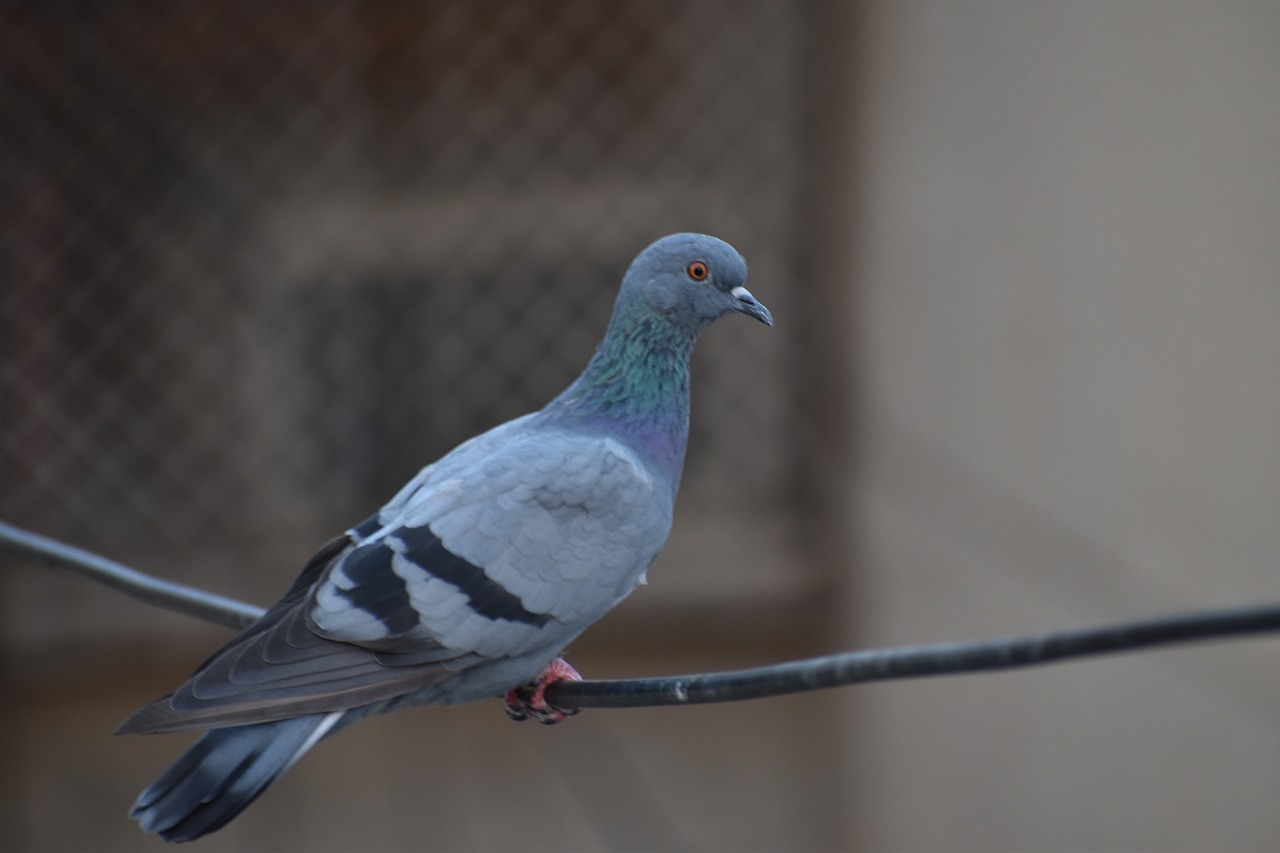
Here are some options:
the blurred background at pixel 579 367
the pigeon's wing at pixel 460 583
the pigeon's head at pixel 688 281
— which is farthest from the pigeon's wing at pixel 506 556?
the blurred background at pixel 579 367

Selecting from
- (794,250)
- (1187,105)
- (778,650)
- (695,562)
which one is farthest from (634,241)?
(1187,105)

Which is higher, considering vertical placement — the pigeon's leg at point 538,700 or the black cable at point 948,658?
the black cable at point 948,658

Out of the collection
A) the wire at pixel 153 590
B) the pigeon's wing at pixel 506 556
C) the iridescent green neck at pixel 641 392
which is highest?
the iridescent green neck at pixel 641 392

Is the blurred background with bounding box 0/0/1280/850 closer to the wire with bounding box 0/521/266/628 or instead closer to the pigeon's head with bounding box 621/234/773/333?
the pigeon's head with bounding box 621/234/773/333

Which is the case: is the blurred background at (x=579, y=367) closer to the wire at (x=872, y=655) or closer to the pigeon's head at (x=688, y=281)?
the pigeon's head at (x=688, y=281)

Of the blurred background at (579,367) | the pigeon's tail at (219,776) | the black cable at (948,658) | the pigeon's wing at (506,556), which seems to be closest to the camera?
the black cable at (948,658)

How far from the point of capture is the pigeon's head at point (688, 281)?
251 centimetres

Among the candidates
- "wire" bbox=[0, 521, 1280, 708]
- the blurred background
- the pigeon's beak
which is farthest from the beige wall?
"wire" bbox=[0, 521, 1280, 708]

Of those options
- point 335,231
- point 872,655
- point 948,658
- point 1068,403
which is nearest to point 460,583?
point 872,655

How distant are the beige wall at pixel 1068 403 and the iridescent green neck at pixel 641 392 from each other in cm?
191

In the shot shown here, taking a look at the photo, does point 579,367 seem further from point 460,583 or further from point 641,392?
point 460,583

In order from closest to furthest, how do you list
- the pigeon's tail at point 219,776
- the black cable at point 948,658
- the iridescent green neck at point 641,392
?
the black cable at point 948,658 → the pigeon's tail at point 219,776 → the iridescent green neck at point 641,392

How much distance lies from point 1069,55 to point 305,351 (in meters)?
2.77

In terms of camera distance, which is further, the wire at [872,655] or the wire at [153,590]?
the wire at [153,590]
